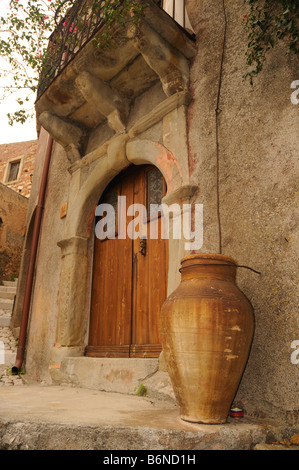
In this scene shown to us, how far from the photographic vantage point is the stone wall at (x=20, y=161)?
49.1 feet

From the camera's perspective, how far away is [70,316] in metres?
3.83

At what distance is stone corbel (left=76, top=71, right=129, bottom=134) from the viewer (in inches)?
144

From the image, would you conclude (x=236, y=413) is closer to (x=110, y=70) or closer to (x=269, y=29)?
(x=269, y=29)

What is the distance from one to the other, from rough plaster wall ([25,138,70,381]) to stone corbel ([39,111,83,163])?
0.39 meters

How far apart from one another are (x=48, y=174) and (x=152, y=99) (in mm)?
2379

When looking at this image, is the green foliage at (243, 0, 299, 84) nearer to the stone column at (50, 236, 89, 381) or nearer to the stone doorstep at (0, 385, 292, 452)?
the stone doorstep at (0, 385, 292, 452)

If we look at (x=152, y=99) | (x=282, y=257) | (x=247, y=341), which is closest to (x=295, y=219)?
(x=282, y=257)

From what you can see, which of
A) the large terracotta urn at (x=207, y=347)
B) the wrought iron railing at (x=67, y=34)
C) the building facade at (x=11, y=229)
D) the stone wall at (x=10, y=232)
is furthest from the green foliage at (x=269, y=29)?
the stone wall at (x=10, y=232)

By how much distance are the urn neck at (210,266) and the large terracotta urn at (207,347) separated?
0.33 feet

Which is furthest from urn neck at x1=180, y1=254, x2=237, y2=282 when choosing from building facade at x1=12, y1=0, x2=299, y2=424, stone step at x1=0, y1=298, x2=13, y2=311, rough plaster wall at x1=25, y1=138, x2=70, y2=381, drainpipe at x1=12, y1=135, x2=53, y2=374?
stone step at x1=0, y1=298, x2=13, y2=311

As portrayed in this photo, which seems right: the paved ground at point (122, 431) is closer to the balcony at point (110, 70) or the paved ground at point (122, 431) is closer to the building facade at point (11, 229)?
the balcony at point (110, 70)

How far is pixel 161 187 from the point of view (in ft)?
11.8

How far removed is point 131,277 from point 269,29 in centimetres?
239

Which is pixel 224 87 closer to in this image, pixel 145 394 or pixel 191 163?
pixel 191 163
